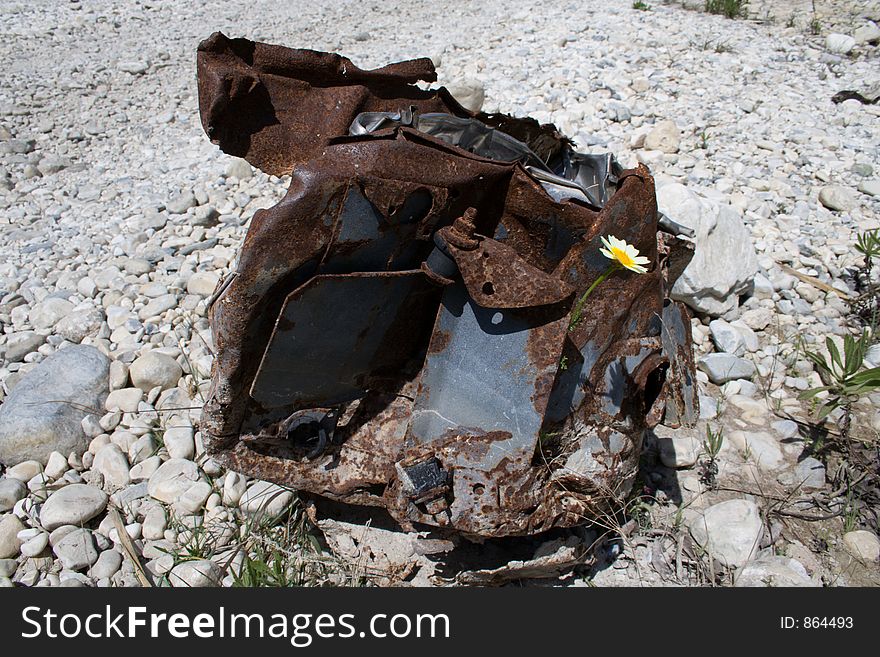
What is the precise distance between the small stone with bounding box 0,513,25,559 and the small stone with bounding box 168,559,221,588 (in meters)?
0.56

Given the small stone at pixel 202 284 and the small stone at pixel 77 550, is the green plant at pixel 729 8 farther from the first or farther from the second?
the small stone at pixel 77 550

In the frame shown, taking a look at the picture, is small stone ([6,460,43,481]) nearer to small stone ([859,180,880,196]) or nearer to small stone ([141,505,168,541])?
small stone ([141,505,168,541])

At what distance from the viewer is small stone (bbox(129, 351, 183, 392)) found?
3.07m

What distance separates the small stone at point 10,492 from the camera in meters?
2.57

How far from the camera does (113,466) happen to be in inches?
107

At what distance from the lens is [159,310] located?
3.48m

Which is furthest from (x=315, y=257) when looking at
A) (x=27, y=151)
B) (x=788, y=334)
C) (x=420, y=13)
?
(x=420, y=13)

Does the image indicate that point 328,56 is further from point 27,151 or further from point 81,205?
point 27,151

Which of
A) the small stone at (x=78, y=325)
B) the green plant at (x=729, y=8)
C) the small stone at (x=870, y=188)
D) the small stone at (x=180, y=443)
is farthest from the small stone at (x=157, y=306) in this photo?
the green plant at (x=729, y=8)

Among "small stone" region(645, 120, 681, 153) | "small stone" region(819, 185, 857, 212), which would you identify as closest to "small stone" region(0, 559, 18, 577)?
"small stone" region(645, 120, 681, 153)

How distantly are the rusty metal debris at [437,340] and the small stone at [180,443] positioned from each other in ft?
2.47

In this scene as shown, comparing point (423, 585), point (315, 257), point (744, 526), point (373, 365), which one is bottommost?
point (423, 585)

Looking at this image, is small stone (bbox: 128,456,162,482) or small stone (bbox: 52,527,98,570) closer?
small stone (bbox: 52,527,98,570)
